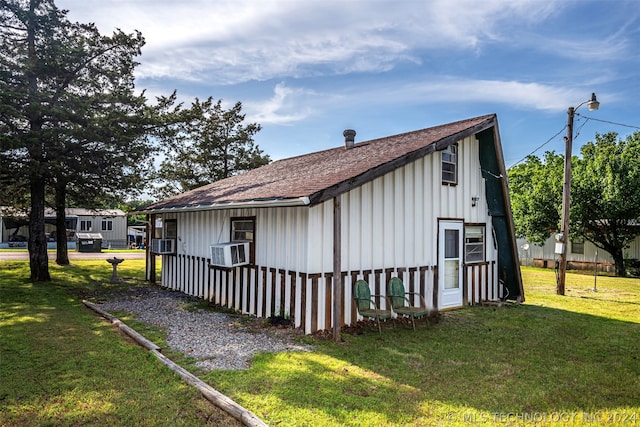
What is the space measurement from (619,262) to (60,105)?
2469 centimetres

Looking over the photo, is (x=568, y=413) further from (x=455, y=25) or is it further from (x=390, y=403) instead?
(x=455, y=25)

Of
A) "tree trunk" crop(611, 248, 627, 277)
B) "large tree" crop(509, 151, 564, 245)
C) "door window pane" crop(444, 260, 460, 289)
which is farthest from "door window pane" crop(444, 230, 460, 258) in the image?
"tree trunk" crop(611, 248, 627, 277)

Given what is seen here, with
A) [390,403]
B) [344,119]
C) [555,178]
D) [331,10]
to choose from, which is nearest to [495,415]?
[390,403]

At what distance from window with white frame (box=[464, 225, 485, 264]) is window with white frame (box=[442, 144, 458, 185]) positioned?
1.36 meters

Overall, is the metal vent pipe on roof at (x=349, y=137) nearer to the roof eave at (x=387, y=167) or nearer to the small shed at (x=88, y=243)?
the roof eave at (x=387, y=167)

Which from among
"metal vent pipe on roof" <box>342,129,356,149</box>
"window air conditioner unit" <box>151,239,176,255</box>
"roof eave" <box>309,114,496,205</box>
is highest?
"metal vent pipe on roof" <box>342,129,356,149</box>

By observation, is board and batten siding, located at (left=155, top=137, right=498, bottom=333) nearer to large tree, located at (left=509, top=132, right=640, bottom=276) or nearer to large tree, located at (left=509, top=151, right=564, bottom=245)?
large tree, located at (left=509, top=132, right=640, bottom=276)

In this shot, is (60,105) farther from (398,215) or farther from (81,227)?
(81,227)

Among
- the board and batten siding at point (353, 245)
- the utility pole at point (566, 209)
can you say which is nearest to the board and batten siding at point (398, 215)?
the board and batten siding at point (353, 245)

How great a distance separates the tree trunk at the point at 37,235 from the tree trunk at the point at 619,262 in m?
24.9

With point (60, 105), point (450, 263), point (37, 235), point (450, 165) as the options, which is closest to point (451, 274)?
point (450, 263)

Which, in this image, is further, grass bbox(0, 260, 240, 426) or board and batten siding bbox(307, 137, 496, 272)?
board and batten siding bbox(307, 137, 496, 272)

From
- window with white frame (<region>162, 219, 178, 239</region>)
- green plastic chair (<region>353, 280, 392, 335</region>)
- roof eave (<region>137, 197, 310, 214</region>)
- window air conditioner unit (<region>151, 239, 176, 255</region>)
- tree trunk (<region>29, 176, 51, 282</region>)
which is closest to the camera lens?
roof eave (<region>137, 197, 310, 214</region>)

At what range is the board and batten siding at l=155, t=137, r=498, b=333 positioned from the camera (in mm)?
7074
